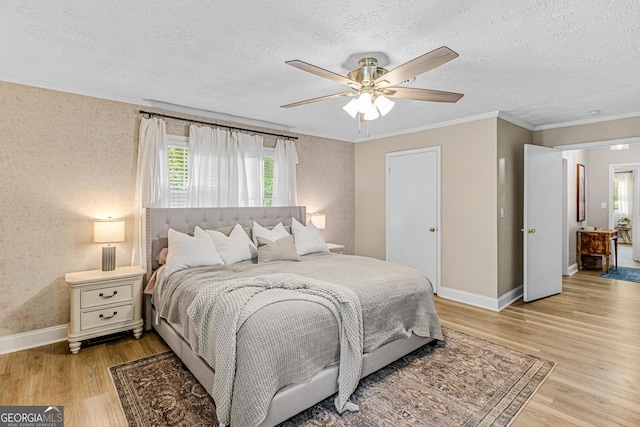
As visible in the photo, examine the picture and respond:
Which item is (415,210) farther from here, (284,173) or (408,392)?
(408,392)

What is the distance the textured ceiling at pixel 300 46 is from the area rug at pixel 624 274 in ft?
11.7

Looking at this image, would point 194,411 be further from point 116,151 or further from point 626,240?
point 626,240

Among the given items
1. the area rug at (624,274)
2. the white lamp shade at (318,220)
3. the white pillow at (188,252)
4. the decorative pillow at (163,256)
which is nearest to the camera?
the white pillow at (188,252)

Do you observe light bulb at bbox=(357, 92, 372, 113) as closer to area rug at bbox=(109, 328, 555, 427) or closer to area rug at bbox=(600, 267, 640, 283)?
area rug at bbox=(109, 328, 555, 427)

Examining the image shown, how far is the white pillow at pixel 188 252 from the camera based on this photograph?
3082 millimetres

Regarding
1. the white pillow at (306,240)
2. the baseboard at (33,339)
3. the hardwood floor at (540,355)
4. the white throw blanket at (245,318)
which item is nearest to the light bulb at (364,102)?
the white throw blanket at (245,318)

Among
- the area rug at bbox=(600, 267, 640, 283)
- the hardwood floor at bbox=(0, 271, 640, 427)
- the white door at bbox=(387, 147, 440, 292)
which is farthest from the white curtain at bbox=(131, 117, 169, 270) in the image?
the area rug at bbox=(600, 267, 640, 283)

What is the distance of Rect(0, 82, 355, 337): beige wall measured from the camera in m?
2.91

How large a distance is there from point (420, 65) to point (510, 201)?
318cm

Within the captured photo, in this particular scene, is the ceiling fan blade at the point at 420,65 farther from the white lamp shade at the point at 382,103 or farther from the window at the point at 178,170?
the window at the point at 178,170

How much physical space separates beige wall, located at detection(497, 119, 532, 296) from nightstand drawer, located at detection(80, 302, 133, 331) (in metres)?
4.22

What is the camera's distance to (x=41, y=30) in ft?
6.87

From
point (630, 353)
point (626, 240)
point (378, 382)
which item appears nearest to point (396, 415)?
point (378, 382)

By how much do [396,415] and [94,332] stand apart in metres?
2.71
